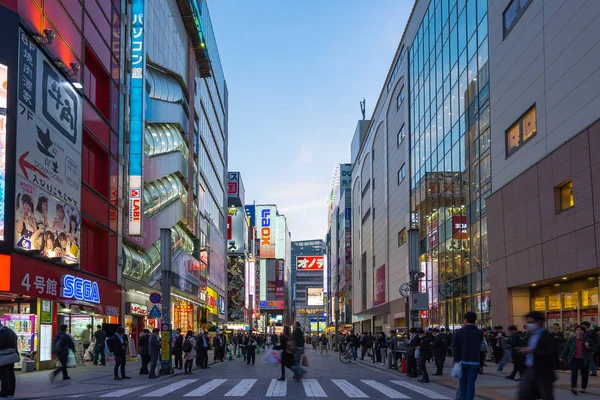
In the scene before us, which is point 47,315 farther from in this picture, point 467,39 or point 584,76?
point 467,39

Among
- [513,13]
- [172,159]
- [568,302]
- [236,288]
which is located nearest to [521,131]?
[513,13]

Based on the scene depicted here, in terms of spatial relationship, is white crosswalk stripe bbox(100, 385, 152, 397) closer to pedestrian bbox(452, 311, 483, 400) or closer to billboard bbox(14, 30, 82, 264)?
billboard bbox(14, 30, 82, 264)

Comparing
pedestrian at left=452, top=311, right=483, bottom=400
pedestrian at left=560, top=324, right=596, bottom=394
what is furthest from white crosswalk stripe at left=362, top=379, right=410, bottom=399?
pedestrian at left=452, top=311, right=483, bottom=400

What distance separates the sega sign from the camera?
2777 cm

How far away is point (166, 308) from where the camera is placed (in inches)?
989

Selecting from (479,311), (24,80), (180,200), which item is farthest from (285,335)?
(180,200)

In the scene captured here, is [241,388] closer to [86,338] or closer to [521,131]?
[86,338]

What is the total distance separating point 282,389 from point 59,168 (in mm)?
14242

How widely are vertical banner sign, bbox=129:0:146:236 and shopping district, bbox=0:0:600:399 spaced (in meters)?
0.09

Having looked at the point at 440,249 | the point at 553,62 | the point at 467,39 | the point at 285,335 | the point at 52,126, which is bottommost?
the point at 285,335

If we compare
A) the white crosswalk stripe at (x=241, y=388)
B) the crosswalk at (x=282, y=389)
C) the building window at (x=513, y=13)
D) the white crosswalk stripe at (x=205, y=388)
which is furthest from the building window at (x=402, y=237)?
the white crosswalk stripe at (x=205, y=388)

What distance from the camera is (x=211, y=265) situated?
78.8m

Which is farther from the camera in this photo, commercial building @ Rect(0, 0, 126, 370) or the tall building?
the tall building

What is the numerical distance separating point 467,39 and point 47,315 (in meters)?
24.5
